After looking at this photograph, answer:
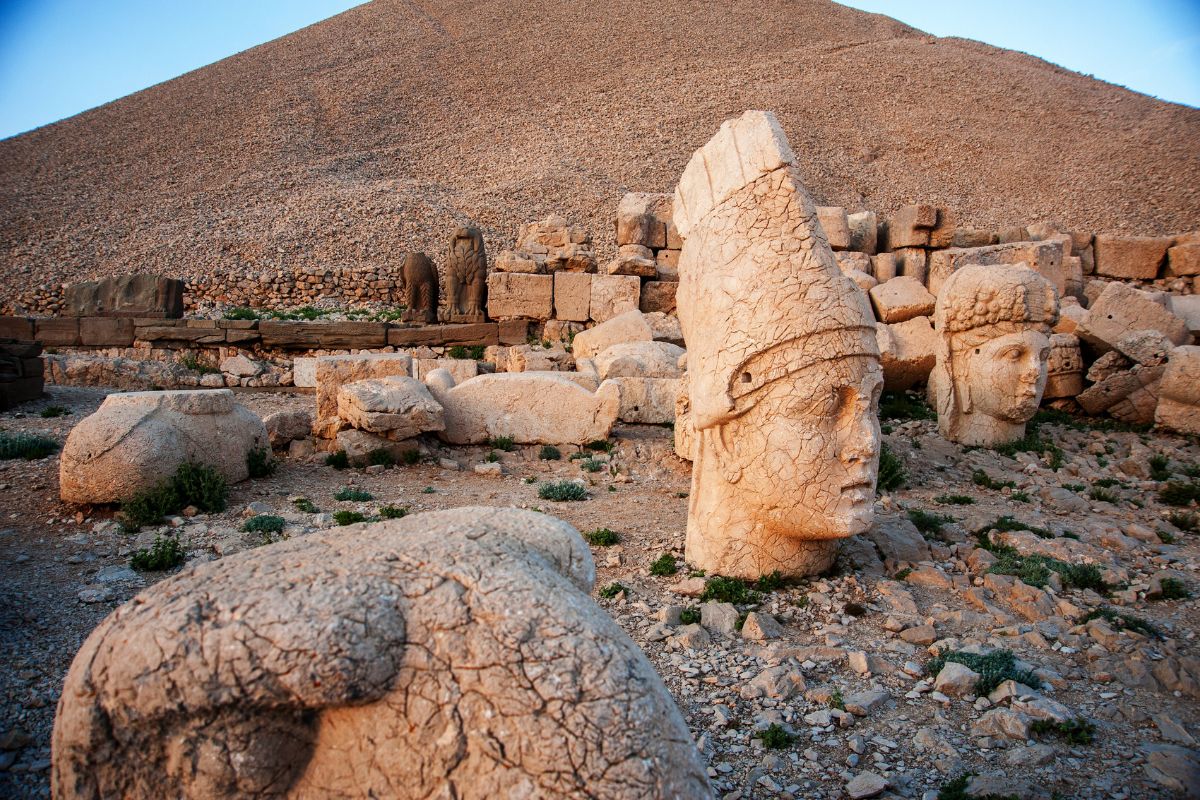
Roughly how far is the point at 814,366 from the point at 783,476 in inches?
22.4

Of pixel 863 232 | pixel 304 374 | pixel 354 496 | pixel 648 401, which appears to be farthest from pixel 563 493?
pixel 863 232

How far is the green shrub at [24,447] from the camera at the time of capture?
6.04 m

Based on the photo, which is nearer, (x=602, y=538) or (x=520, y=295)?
(x=602, y=538)

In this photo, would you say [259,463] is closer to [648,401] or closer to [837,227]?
[648,401]

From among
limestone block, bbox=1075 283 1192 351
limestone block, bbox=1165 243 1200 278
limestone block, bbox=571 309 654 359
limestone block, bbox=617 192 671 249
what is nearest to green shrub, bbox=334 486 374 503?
limestone block, bbox=571 309 654 359

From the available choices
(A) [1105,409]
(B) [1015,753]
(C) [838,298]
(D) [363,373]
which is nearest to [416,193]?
(D) [363,373]

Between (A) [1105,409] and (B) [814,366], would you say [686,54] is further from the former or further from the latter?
(B) [814,366]

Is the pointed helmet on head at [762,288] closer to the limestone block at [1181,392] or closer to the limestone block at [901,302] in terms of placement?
the limestone block at [1181,392]

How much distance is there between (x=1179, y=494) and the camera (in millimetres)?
6012

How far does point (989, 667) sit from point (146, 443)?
17.6ft

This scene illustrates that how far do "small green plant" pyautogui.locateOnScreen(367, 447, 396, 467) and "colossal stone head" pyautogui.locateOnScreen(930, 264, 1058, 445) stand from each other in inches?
216

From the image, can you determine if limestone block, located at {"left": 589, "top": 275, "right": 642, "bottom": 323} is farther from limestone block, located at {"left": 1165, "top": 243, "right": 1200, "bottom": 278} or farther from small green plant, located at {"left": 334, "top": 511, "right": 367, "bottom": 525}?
limestone block, located at {"left": 1165, "top": 243, "right": 1200, "bottom": 278}

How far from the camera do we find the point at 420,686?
1.47 meters

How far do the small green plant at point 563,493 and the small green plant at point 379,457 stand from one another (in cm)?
171
